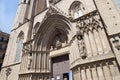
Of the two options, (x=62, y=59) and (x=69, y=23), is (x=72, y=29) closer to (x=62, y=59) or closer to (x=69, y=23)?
(x=69, y=23)

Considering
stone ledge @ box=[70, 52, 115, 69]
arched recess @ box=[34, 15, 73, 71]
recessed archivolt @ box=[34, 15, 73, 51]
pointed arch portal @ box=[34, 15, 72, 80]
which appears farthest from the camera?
recessed archivolt @ box=[34, 15, 73, 51]

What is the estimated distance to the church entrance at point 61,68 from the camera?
30.9ft

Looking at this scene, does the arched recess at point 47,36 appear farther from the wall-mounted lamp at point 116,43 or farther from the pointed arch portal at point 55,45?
the wall-mounted lamp at point 116,43

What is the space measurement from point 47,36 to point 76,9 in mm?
3484

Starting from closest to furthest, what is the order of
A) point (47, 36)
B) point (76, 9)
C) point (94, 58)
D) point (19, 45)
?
1. point (94, 58)
2. point (76, 9)
3. point (47, 36)
4. point (19, 45)

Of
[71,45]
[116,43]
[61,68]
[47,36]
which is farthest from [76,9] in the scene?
[61,68]


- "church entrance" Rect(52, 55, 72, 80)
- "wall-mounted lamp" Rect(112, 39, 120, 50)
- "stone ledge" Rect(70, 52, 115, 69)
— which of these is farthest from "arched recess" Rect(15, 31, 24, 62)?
"wall-mounted lamp" Rect(112, 39, 120, 50)

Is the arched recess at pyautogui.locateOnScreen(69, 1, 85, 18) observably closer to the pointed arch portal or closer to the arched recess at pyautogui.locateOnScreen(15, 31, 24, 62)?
the pointed arch portal

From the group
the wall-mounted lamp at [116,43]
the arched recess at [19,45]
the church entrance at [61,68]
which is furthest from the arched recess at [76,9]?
the arched recess at [19,45]

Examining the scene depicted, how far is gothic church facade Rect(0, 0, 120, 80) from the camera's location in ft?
22.8

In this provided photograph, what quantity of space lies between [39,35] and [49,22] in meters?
1.47

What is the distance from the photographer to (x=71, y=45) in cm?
913

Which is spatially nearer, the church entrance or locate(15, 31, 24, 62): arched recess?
the church entrance

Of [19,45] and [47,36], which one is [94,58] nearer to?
[47,36]
